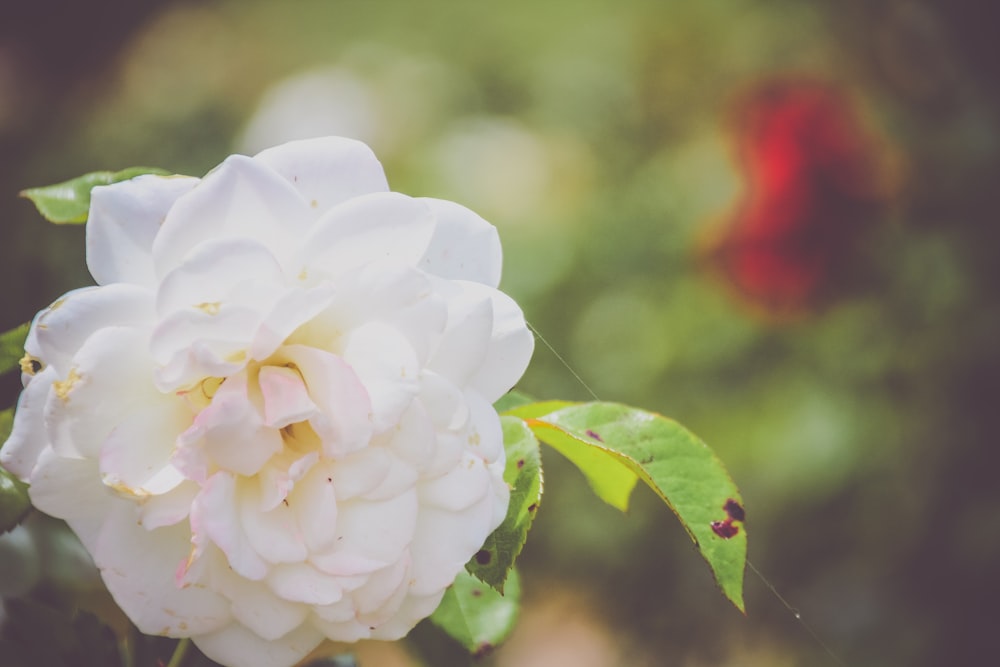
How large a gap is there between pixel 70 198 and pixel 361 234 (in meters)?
0.19

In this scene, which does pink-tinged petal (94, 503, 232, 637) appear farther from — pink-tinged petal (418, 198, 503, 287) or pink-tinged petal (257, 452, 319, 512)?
pink-tinged petal (418, 198, 503, 287)

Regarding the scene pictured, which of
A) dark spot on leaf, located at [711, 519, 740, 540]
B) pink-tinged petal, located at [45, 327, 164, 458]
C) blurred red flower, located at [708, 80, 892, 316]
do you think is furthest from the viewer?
blurred red flower, located at [708, 80, 892, 316]

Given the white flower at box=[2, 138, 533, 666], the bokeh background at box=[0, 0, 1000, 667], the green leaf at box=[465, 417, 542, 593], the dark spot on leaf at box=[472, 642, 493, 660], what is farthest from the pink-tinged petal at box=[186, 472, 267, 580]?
the bokeh background at box=[0, 0, 1000, 667]

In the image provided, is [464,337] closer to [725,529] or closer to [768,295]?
[725,529]

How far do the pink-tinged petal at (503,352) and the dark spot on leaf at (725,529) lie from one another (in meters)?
0.13

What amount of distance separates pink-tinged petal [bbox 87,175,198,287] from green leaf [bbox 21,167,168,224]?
0.27 feet

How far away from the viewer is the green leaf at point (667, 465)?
0.44m

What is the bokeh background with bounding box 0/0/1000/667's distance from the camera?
4.44 ft

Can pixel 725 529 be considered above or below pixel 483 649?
above

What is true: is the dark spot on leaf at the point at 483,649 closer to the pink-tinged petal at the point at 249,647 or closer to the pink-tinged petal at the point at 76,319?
the pink-tinged petal at the point at 249,647

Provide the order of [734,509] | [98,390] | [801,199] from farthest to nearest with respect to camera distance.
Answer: [801,199] < [734,509] < [98,390]

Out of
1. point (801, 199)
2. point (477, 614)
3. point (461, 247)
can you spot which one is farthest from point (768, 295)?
point (461, 247)

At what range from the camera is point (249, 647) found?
371mm

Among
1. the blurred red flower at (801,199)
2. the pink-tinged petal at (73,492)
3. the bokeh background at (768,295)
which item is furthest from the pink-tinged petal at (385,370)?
the blurred red flower at (801,199)
